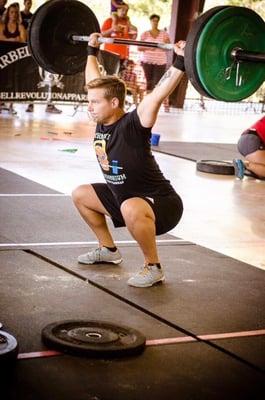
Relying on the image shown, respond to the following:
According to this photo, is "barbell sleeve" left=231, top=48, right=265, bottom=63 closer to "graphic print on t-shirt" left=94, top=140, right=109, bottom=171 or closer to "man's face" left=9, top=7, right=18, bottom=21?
"graphic print on t-shirt" left=94, top=140, right=109, bottom=171

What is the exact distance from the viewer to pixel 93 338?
2832mm

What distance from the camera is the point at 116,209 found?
3.76 meters

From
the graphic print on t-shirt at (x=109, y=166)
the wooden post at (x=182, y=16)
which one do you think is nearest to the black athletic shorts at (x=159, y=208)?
the graphic print on t-shirt at (x=109, y=166)

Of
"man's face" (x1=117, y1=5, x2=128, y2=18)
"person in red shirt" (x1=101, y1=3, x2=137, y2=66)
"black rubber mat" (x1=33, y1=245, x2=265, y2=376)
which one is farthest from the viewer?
"man's face" (x1=117, y1=5, x2=128, y2=18)

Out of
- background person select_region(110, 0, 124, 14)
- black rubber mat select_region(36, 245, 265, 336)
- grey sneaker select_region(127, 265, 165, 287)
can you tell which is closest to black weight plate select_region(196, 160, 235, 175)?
black rubber mat select_region(36, 245, 265, 336)

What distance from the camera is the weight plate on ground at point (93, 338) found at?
2745 millimetres

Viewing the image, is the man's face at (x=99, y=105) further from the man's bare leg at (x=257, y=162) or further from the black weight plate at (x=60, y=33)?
the man's bare leg at (x=257, y=162)

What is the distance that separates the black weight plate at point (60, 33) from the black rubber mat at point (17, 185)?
97cm

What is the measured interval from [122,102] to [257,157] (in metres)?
3.36

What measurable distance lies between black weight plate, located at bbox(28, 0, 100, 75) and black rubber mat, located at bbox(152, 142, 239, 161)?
2984mm

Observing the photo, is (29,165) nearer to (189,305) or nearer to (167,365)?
(189,305)

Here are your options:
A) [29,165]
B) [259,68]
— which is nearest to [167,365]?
[259,68]

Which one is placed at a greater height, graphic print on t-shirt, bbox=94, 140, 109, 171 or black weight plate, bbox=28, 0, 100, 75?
black weight plate, bbox=28, 0, 100, 75

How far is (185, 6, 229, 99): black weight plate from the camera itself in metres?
3.58
